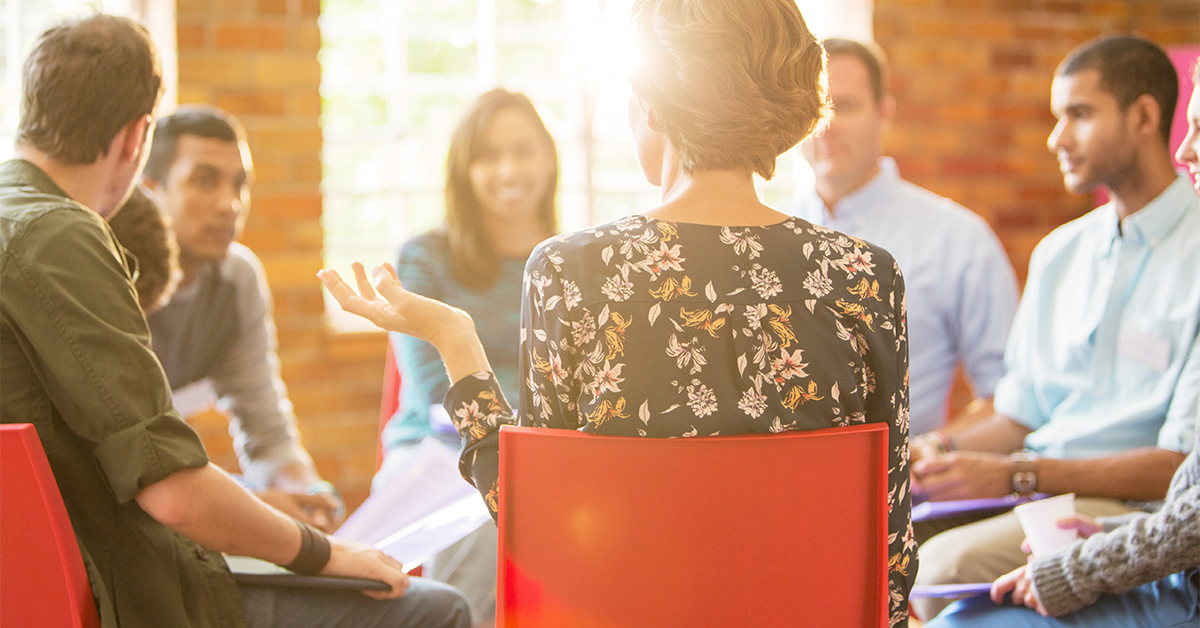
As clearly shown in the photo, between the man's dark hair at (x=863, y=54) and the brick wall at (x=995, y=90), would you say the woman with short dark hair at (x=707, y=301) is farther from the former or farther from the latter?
the brick wall at (x=995, y=90)

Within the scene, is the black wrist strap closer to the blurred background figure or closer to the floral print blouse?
the floral print blouse

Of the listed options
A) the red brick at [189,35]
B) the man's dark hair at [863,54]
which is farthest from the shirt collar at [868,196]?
the red brick at [189,35]

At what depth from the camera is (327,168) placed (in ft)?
12.3

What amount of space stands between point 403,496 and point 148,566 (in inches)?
19.9

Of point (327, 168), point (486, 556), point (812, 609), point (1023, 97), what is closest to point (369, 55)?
point (327, 168)

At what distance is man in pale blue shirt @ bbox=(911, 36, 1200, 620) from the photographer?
5.70ft

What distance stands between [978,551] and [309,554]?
1.19 metres

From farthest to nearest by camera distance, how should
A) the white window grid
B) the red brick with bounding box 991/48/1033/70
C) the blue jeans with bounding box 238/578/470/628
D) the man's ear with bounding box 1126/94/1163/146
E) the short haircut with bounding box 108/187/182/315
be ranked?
1. the red brick with bounding box 991/48/1033/70
2. the white window grid
3. the man's ear with bounding box 1126/94/1163/146
4. the short haircut with bounding box 108/187/182/315
5. the blue jeans with bounding box 238/578/470/628

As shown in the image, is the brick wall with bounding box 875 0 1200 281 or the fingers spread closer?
the fingers spread

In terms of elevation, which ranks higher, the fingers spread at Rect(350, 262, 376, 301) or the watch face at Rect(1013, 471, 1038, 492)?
the fingers spread at Rect(350, 262, 376, 301)

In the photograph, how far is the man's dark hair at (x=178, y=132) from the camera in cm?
219

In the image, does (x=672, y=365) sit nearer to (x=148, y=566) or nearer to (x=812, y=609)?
(x=812, y=609)

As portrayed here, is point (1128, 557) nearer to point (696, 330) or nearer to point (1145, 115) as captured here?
point (696, 330)

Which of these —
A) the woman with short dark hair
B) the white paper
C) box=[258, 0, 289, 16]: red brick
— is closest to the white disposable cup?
the woman with short dark hair
